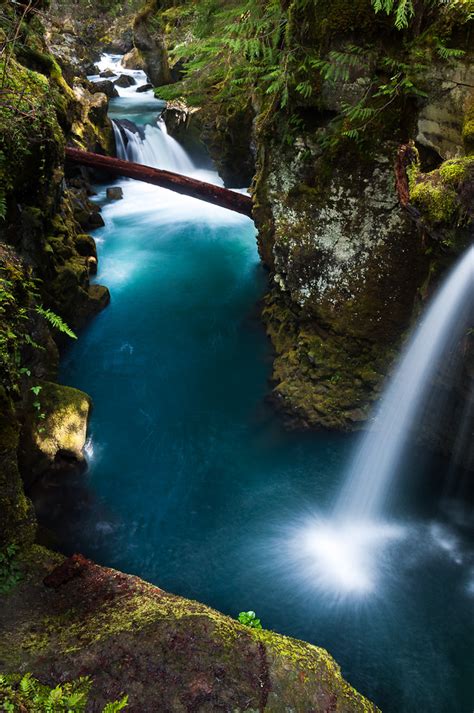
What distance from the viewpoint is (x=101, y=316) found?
472 inches

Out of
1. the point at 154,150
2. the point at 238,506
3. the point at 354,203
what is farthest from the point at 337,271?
the point at 154,150

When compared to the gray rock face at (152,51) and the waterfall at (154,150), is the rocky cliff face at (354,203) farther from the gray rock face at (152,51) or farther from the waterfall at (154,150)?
the gray rock face at (152,51)

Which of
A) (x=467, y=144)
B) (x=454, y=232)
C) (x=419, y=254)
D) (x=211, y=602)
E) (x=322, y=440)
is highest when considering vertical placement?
(x=467, y=144)

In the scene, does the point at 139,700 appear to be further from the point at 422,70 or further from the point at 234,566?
the point at 422,70

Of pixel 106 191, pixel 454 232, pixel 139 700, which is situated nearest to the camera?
pixel 139 700

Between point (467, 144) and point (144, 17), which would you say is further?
point (144, 17)

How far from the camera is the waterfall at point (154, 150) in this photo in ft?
63.7

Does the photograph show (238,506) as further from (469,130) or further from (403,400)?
(469,130)

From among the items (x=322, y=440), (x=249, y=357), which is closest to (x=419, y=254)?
(x=322, y=440)

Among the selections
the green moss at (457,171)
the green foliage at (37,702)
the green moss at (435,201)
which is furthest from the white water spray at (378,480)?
the green foliage at (37,702)

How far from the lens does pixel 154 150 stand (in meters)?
19.9

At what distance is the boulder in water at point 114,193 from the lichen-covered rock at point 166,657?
55.3 feet

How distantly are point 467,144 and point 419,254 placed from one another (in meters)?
1.99

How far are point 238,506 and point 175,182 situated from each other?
826 centimetres
